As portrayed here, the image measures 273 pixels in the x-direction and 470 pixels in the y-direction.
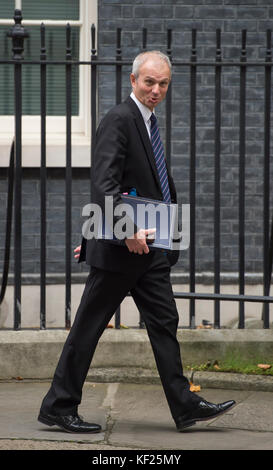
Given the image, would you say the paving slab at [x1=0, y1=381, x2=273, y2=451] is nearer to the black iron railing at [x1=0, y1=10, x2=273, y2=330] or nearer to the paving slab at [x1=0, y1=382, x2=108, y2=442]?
the paving slab at [x1=0, y1=382, x2=108, y2=442]

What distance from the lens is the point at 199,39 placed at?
26.8ft

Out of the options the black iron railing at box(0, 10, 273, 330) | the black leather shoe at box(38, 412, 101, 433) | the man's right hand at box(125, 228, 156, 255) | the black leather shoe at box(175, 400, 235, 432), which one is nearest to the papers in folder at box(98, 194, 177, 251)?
the man's right hand at box(125, 228, 156, 255)

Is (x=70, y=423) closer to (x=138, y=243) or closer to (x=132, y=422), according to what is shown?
(x=132, y=422)

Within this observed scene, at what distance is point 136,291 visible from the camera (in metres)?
5.39

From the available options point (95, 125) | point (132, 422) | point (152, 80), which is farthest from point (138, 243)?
point (95, 125)

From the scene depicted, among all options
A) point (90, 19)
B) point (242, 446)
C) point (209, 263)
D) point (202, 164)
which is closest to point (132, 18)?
point (90, 19)

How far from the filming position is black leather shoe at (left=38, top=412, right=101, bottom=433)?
17.5 ft

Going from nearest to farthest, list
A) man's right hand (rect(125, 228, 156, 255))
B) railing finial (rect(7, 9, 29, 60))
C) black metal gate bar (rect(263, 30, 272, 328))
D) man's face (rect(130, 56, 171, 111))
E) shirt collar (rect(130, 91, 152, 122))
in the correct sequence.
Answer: man's right hand (rect(125, 228, 156, 255)) → man's face (rect(130, 56, 171, 111)) → shirt collar (rect(130, 91, 152, 122)) → railing finial (rect(7, 9, 29, 60)) → black metal gate bar (rect(263, 30, 272, 328))

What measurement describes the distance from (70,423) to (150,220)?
112 cm

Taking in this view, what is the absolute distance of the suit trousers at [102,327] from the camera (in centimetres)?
533

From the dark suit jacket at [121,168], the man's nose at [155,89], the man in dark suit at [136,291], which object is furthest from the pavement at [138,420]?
the man's nose at [155,89]

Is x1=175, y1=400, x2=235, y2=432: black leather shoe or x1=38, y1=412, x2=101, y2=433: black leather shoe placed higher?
x1=175, y1=400, x2=235, y2=432: black leather shoe
